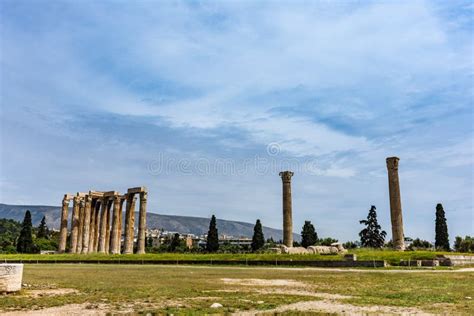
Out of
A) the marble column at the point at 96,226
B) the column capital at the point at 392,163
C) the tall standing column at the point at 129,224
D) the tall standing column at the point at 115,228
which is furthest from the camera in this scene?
the marble column at the point at 96,226

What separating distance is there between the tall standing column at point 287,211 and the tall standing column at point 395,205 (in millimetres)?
11861

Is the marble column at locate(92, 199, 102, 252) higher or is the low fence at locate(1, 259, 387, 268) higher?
the marble column at locate(92, 199, 102, 252)

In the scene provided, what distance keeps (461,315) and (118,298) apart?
27.3 ft

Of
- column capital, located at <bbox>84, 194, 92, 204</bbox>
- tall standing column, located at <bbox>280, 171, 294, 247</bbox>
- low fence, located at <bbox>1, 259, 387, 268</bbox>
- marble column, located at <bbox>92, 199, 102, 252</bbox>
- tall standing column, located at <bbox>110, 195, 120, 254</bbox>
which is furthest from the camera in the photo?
marble column, located at <bbox>92, 199, 102, 252</bbox>

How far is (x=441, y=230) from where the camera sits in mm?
64812

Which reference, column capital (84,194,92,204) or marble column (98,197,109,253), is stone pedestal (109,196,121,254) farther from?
column capital (84,194,92,204)

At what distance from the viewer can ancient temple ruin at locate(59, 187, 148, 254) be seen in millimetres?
63250

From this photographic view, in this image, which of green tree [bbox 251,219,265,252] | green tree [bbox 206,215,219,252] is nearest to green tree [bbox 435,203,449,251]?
green tree [bbox 251,219,265,252]

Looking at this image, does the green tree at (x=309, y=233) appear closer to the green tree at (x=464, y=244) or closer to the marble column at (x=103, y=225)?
the green tree at (x=464, y=244)

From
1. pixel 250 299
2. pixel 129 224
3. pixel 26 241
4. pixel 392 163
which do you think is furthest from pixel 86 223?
pixel 250 299

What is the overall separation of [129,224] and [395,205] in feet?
120

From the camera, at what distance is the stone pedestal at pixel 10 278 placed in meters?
12.7

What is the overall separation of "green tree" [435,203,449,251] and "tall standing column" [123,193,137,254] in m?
43.5

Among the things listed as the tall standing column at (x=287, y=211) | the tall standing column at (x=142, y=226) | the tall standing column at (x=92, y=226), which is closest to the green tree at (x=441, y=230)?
the tall standing column at (x=287, y=211)
